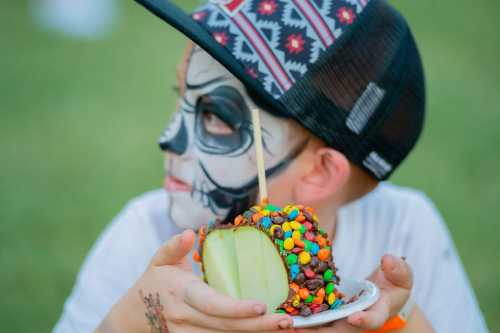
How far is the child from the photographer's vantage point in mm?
1499

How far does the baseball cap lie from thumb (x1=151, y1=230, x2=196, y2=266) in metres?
0.43

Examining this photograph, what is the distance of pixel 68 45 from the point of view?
5855 mm

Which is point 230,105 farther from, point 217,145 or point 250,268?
point 250,268

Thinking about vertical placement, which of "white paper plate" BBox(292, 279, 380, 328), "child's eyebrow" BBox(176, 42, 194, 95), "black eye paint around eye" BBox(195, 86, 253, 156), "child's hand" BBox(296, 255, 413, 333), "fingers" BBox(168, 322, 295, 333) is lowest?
"child's hand" BBox(296, 255, 413, 333)

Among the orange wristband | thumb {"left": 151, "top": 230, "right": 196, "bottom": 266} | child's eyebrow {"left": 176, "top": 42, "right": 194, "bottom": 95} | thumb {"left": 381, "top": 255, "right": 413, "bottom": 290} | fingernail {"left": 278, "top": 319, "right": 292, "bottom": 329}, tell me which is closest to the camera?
fingernail {"left": 278, "top": 319, "right": 292, "bottom": 329}

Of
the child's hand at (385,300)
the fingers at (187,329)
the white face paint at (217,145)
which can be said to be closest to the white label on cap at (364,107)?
the white face paint at (217,145)

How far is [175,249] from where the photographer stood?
124 cm

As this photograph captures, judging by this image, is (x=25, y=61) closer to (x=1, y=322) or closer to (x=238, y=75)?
(x=1, y=322)

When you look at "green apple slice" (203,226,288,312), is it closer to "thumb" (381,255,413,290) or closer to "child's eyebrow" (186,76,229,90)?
"thumb" (381,255,413,290)

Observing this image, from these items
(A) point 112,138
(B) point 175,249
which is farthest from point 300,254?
(A) point 112,138

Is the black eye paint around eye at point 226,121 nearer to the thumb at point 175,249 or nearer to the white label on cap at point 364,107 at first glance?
the white label on cap at point 364,107

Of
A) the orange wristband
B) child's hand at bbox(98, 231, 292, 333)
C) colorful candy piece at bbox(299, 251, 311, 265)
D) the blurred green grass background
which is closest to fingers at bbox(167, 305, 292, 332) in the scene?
child's hand at bbox(98, 231, 292, 333)

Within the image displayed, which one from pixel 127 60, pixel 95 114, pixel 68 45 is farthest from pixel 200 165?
pixel 68 45

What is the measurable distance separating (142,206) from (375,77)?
0.81 metres
